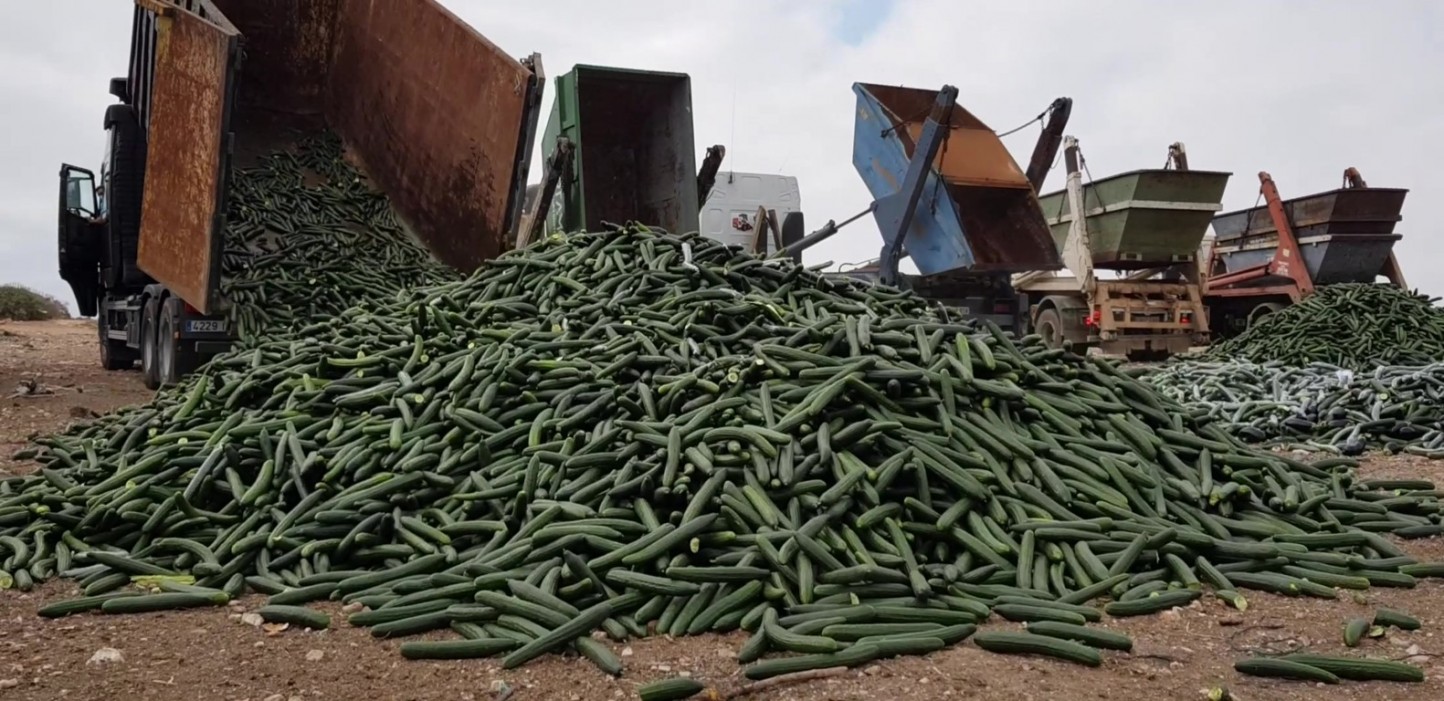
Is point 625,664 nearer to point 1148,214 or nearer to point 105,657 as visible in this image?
point 105,657

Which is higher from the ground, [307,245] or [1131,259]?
[1131,259]

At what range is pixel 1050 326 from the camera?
45.3ft

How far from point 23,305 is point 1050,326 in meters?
24.0

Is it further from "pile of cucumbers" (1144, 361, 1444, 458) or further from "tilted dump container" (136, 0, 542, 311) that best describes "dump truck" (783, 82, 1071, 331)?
"tilted dump container" (136, 0, 542, 311)

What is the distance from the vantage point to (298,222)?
924cm

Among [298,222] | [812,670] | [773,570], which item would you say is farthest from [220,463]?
[298,222]

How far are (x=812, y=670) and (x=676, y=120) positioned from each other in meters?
7.51

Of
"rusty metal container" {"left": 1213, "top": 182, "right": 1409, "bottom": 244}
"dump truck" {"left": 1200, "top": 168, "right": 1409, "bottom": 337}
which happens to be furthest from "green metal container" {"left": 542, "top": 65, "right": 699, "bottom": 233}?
"rusty metal container" {"left": 1213, "top": 182, "right": 1409, "bottom": 244}

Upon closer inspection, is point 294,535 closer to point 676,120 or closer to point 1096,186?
point 676,120

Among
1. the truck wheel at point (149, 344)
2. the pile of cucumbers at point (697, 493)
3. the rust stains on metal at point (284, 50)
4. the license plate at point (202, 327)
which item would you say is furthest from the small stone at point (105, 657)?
the rust stains on metal at point (284, 50)

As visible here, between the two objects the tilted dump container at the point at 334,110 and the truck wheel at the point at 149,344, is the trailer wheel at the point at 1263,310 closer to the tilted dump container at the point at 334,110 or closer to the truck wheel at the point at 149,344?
the tilted dump container at the point at 334,110

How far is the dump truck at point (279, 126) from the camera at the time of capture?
832 centimetres

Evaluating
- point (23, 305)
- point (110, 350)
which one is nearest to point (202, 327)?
point (110, 350)

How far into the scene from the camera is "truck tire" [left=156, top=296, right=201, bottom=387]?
8953mm
